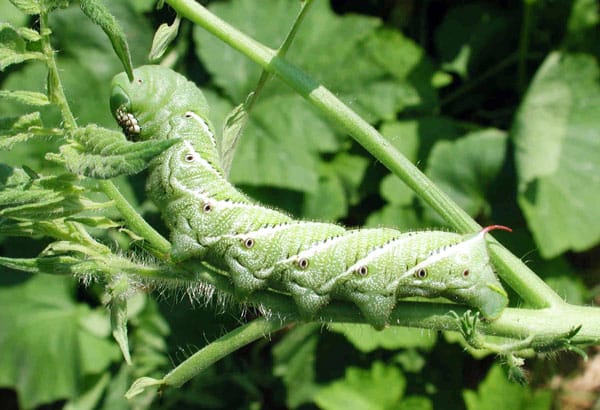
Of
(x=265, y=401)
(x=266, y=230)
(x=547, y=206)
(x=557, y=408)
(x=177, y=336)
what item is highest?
(x=266, y=230)

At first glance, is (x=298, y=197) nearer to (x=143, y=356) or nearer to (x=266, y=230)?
(x=143, y=356)

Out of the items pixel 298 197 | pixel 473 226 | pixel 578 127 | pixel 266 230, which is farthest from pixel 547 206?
pixel 266 230

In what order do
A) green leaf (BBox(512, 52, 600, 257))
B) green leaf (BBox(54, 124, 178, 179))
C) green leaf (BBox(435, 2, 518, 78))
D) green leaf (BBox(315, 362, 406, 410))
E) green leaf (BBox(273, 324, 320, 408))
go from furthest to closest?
green leaf (BBox(435, 2, 518, 78))
green leaf (BBox(273, 324, 320, 408))
green leaf (BBox(315, 362, 406, 410))
green leaf (BBox(512, 52, 600, 257))
green leaf (BBox(54, 124, 178, 179))

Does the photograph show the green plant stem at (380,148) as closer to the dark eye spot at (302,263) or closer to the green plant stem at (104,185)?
the dark eye spot at (302,263)

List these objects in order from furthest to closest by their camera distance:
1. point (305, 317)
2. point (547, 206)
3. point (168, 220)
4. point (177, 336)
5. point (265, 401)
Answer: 1. point (265, 401)
2. point (177, 336)
3. point (547, 206)
4. point (168, 220)
5. point (305, 317)

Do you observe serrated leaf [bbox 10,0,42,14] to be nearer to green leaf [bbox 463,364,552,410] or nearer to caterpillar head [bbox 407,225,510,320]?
caterpillar head [bbox 407,225,510,320]

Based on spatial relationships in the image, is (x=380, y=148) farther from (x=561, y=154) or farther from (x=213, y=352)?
(x=561, y=154)

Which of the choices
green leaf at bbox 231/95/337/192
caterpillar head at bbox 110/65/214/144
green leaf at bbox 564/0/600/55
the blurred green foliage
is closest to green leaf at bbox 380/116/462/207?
the blurred green foliage
